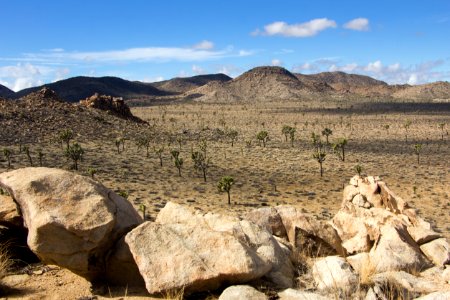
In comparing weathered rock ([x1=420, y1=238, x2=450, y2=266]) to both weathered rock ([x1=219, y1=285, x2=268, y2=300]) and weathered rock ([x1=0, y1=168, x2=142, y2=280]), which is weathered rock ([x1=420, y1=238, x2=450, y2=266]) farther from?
weathered rock ([x1=0, y1=168, x2=142, y2=280])

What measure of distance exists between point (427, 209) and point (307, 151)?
22.9 meters

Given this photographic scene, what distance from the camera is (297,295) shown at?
7035 mm

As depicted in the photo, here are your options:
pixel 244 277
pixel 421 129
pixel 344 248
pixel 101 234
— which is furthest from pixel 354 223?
pixel 421 129

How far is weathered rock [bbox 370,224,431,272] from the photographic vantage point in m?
9.68

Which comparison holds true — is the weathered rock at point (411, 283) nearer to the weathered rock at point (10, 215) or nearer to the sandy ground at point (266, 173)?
the sandy ground at point (266, 173)

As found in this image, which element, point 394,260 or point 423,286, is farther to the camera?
point 394,260

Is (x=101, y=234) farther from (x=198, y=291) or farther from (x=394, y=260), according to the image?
(x=394, y=260)

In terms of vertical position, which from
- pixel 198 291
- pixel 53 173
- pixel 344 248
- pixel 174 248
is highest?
pixel 53 173

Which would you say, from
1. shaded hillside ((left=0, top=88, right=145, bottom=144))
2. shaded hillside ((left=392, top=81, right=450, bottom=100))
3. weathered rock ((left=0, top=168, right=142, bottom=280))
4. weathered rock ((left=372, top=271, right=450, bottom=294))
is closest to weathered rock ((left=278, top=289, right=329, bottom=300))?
weathered rock ((left=372, top=271, right=450, bottom=294))

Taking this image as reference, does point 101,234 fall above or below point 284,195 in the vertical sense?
above

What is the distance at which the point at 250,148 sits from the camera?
52.5 metres

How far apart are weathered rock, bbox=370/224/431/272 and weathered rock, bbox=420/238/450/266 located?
1.04 feet

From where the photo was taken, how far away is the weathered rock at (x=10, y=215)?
920cm

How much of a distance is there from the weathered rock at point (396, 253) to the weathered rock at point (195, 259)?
2647 millimetres
